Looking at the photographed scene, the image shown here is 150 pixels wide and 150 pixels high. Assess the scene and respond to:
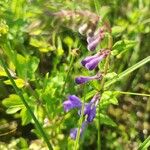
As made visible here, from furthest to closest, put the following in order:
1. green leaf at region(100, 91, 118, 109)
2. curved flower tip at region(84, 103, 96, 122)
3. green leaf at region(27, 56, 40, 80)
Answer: green leaf at region(27, 56, 40, 80), green leaf at region(100, 91, 118, 109), curved flower tip at region(84, 103, 96, 122)

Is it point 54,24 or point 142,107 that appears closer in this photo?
point 54,24

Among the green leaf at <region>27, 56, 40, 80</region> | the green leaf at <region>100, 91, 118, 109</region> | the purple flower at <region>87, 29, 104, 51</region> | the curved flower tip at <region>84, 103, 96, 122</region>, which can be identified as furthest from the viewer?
the green leaf at <region>27, 56, 40, 80</region>

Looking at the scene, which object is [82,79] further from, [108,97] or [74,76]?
[74,76]

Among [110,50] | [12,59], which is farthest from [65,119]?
[110,50]

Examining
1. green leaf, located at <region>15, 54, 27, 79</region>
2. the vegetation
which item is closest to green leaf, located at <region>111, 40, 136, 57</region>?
the vegetation

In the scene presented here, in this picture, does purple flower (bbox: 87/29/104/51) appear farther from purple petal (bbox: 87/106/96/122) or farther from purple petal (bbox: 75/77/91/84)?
purple petal (bbox: 87/106/96/122)

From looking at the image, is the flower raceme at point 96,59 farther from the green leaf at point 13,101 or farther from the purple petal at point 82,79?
the green leaf at point 13,101

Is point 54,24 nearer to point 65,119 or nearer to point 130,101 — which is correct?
point 65,119

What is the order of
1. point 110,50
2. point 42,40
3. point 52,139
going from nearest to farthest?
point 110,50, point 52,139, point 42,40

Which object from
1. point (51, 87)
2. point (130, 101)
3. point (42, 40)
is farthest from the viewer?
point (130, 101)

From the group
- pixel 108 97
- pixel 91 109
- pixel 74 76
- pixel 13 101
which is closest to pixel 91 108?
pixel 91 109

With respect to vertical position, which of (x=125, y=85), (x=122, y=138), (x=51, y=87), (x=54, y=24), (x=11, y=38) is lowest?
(x=122, y=138)
